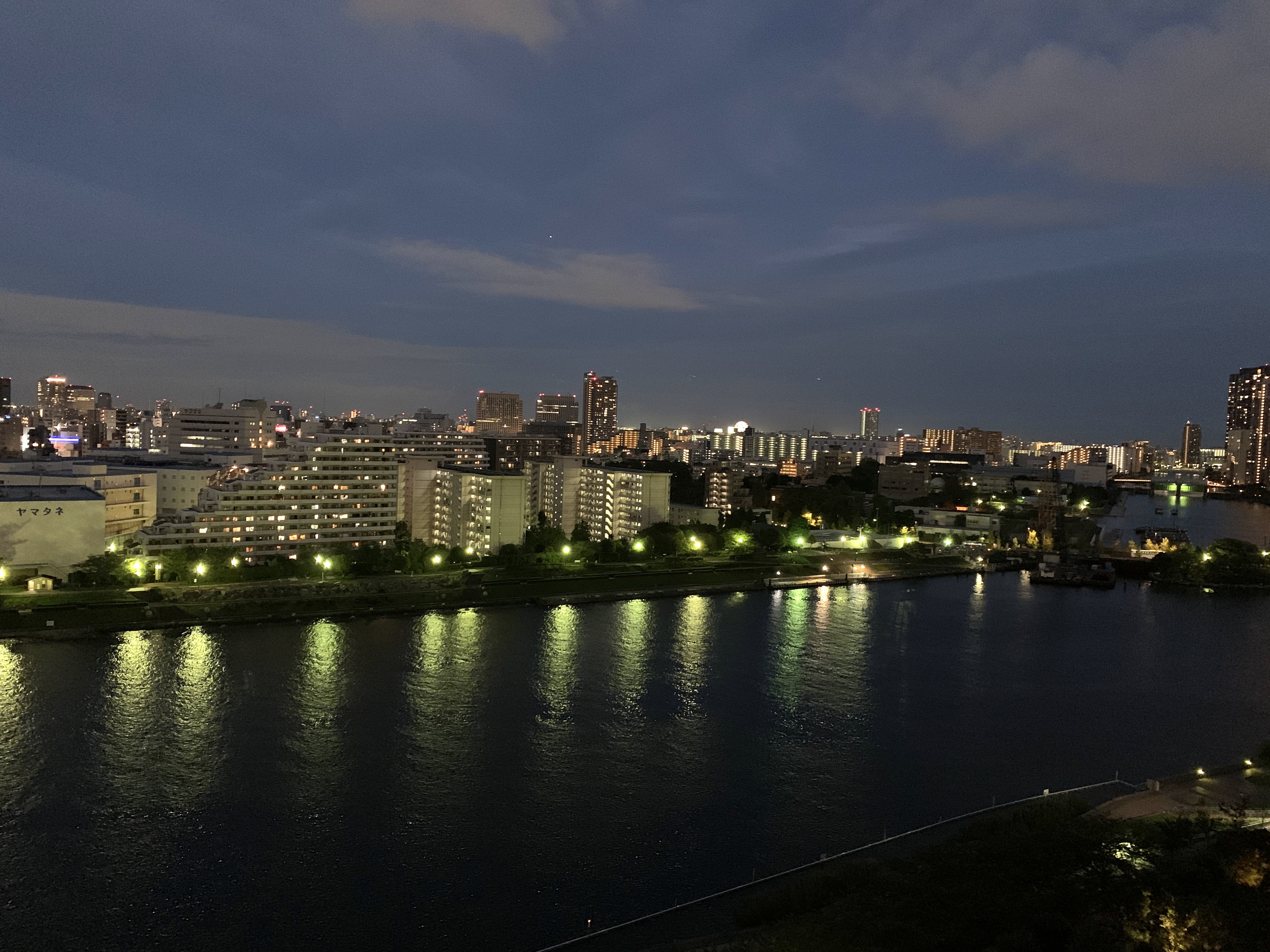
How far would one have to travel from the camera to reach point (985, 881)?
13.1ft

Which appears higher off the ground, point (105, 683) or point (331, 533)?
point (331, 533)

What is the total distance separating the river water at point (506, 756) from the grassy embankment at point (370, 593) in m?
0.52

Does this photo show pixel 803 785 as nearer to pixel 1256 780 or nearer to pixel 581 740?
pixel 581 740

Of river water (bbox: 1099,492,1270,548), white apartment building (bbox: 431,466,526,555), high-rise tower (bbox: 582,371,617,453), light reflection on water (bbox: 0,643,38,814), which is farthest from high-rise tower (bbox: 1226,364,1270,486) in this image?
light reflection on water (bbox: 0,643,38,814)

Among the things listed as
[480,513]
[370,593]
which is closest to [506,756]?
[370,593]

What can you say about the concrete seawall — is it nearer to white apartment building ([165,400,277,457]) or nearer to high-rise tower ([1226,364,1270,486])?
white apartment building ([165,400,277,457])

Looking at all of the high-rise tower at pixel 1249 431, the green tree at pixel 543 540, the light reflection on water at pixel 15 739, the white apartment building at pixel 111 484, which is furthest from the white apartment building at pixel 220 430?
the high-rise tower at pixel 1249 431

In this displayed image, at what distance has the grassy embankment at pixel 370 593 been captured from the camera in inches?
374

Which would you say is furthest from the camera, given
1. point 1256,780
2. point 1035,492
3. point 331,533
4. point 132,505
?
point 1035,492

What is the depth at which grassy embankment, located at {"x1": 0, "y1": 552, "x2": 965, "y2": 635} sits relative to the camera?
9.51 metres

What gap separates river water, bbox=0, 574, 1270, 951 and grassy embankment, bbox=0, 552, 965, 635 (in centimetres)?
52

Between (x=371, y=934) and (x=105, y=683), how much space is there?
4.91 metres

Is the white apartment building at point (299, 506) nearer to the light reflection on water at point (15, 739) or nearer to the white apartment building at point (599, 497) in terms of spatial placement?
the white apartment building at point (599, 497)

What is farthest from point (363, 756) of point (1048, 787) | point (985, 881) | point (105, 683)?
point (1048, 787)
